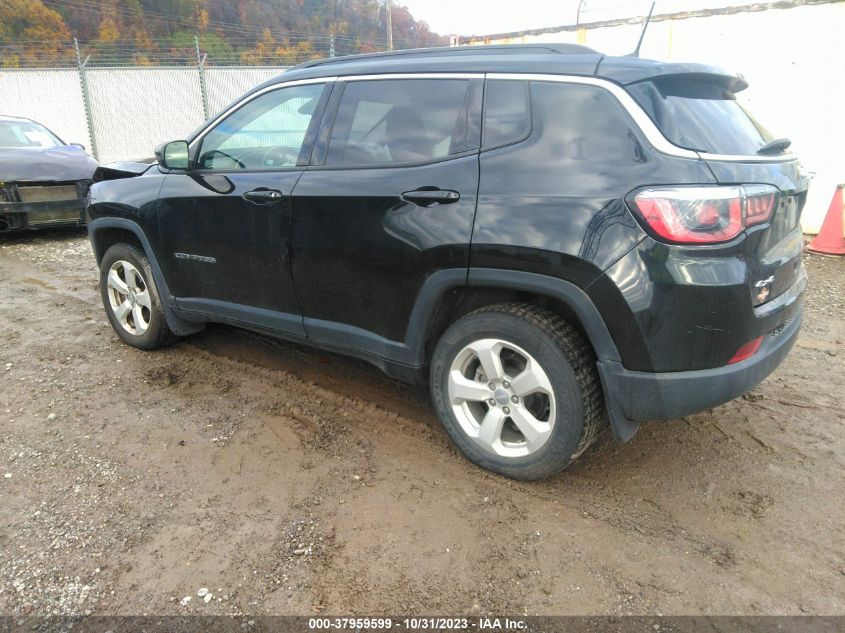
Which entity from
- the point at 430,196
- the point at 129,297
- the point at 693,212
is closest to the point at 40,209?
the point at 129,297

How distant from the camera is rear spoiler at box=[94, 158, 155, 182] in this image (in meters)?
4.15

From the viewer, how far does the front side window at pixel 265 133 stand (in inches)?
130

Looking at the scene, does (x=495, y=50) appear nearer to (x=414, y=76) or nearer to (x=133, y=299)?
(x=414, y=76)

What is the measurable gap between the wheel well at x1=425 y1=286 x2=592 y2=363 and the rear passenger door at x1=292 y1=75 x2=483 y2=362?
5.8 inches

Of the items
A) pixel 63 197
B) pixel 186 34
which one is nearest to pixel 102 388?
pixel 63 197

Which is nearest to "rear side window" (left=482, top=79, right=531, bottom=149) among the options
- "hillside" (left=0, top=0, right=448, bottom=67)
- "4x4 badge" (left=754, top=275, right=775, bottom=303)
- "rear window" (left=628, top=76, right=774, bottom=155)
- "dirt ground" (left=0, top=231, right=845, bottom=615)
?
"rear window" (left=628, top=76, right=774, bottom=155)

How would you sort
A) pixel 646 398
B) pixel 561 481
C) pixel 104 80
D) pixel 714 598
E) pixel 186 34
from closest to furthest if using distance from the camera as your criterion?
pixel 714 598
pixel 646 398
pixel 561 481
pixel 104 80
pixel 186 34

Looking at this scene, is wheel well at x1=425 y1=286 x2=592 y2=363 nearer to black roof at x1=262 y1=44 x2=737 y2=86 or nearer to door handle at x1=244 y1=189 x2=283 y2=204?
black roof at x1=262 y1=44 x2=737 y2=86

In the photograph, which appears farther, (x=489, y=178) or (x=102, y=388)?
(x=102, y=388)

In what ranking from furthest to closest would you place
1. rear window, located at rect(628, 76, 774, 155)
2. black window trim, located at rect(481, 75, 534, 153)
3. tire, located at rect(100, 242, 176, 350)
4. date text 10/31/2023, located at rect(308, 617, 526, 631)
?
tire, located at rect(100, 242, 176, 350) < black window trim, located at rect(481, 75, 534, 153) < rear window, located at rect(628, 76, 774, 155) < date text 10/31/2023, located at rect(308, 617, 526, 631)

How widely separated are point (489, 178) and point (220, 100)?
16198 millimetres

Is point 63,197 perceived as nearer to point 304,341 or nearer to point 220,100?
point 304,341

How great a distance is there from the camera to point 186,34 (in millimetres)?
38250

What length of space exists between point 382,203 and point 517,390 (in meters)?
1.06
